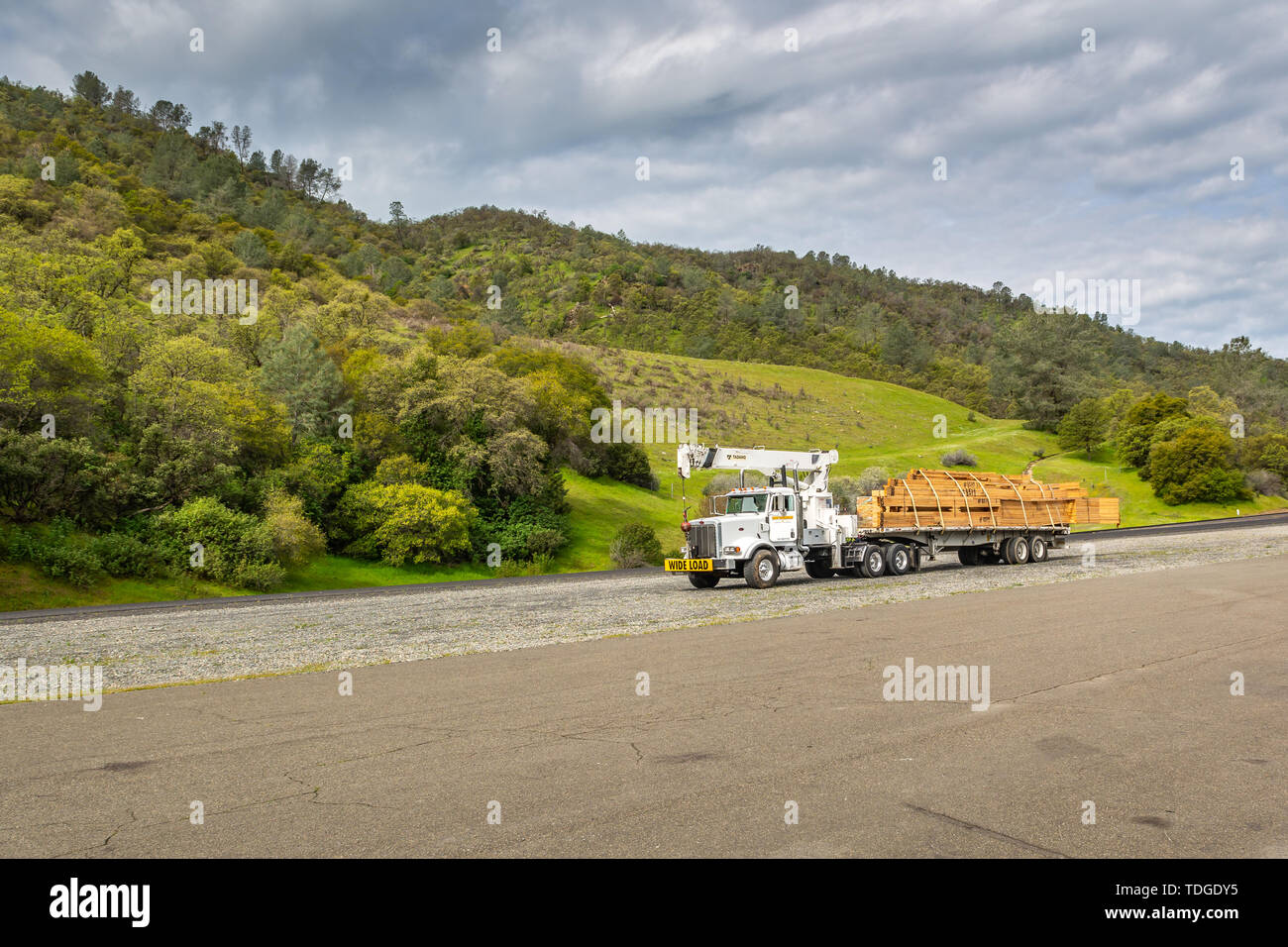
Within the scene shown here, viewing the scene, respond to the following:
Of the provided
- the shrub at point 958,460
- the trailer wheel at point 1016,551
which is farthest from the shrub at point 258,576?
the shrub at point 958,460

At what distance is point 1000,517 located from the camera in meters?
30.7

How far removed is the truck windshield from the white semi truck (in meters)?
0.03

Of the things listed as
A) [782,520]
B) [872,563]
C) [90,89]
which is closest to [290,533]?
[782,520]

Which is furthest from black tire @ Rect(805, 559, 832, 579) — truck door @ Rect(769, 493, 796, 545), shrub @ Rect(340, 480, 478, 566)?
shrub @ Rect(340, 480, 478, 566)

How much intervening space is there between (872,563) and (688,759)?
69.4 ft

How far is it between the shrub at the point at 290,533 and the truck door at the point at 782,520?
66.6 feet

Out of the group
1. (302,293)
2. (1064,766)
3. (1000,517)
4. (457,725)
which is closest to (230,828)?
(457,725)

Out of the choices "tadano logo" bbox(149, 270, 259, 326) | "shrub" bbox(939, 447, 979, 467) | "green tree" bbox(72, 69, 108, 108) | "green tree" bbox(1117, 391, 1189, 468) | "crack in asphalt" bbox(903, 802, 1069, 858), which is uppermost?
"green tree" bbox(72, 69, 108, 108)

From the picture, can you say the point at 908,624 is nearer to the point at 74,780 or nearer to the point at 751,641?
the point at 751,641

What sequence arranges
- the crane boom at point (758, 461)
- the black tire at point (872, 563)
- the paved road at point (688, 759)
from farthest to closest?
the black tire at point (872, 563) < the crane boom at point (758, 461) < the paved road at point (688, 759)

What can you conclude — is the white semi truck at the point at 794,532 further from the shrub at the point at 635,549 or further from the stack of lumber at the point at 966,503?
the shrub at the point at 635,549

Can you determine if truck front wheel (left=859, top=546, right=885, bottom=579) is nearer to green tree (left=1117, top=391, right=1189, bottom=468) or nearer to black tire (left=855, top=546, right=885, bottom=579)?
black tire (left=855, top=546, right=885, bottom=579)

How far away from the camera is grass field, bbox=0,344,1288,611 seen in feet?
113

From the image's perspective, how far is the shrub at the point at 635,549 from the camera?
42.3 meters
